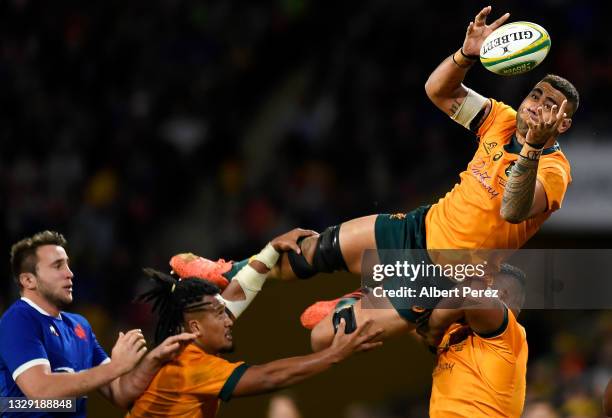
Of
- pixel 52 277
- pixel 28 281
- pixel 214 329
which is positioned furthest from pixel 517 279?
pixel 28 281

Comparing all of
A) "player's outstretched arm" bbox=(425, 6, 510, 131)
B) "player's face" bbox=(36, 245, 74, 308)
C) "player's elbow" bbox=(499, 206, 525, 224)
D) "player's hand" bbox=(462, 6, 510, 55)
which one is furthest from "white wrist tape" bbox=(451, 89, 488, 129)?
"player's face" bbox=(36, 245, 74, 308)

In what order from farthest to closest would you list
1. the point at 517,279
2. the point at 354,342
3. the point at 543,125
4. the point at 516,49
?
the point at 517,279, the point at 516,49, the point at 354,342, the point at 543,125

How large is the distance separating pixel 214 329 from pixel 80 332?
2.75ft

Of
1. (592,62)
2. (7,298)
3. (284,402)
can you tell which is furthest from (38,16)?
(284,402)

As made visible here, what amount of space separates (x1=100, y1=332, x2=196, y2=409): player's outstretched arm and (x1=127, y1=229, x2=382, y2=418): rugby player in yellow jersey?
4 cm

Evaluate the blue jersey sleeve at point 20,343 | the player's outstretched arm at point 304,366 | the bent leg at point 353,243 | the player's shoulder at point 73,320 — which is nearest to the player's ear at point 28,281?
the blue jersey sleeve at point 20,343

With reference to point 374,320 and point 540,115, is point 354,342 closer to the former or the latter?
point 374,320

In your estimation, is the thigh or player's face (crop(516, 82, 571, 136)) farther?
the thigh

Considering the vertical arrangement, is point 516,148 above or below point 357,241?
above

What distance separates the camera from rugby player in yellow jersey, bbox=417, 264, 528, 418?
564 centimetres

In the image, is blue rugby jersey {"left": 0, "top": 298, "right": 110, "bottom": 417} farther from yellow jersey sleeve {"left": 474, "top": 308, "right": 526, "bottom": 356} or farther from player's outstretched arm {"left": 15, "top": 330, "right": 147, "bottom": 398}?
yellow jersey sleeve {"left": 474, "top": 308, "right": 526, "bottom": 356}

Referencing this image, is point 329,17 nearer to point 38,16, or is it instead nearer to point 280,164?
point 280,164

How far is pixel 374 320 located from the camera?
5617 millimetres

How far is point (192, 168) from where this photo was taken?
36.8ft
